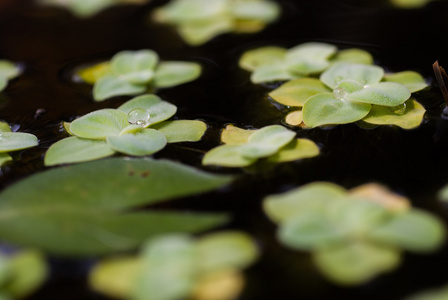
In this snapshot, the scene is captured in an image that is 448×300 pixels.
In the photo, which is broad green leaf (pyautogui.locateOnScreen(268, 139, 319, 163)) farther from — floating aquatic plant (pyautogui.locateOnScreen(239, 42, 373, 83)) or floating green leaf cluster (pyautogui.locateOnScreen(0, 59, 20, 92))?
floating green leaf cluster (pyautogui.locateOnScreen(0, 59, 20, 92))

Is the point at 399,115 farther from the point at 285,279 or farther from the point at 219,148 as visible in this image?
the point at 285,279

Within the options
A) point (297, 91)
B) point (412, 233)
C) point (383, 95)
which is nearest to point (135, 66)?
point (297, 91)

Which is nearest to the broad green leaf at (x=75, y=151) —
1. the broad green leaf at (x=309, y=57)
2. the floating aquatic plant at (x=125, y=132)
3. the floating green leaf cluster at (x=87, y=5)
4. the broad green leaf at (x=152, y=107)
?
the floating aquatic plant at (x=125, y=132)

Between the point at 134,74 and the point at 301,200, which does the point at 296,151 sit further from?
the point at 134,74

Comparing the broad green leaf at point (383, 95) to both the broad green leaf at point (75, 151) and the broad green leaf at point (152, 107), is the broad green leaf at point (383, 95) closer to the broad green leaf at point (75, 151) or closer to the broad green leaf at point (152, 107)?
the broad green leaf at point (152, 107)

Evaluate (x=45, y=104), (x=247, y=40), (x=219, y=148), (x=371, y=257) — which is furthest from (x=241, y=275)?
(x=247, y=40)

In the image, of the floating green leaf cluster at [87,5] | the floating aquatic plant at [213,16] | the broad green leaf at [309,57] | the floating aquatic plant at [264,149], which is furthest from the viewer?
the floating green leaf cluster at [87,5]

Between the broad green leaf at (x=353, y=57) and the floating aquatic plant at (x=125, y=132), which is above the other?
the broad green leaf at (x=353, y=57)
